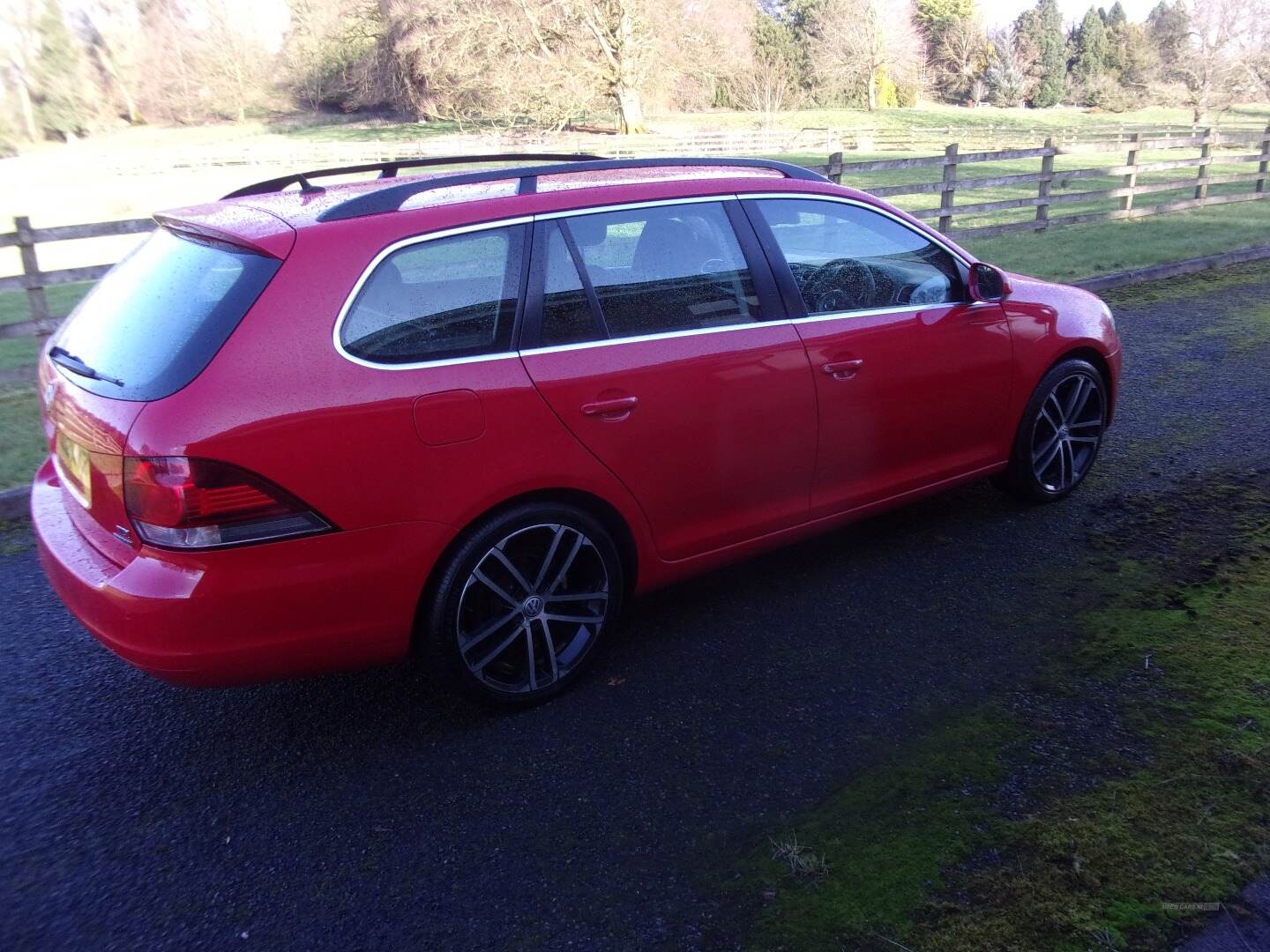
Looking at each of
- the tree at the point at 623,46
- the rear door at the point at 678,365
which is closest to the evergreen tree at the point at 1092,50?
the tree at the point at 623,46

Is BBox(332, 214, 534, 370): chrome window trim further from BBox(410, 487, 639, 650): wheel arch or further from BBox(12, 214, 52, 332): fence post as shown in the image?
BBox(12, 214, 52, 332): fence post

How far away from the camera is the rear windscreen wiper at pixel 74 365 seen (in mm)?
3133

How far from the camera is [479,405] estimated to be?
326 centimetres

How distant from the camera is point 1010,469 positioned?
16.6 ft

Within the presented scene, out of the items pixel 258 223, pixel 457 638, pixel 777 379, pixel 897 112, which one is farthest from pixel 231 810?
pixel 897 112

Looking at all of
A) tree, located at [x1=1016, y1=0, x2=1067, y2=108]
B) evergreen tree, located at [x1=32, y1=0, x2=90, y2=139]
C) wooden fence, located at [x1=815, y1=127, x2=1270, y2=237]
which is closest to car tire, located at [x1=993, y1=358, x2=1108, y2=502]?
wooden fence, located at [x1=815, y1=127, x2=1270, y2=237]

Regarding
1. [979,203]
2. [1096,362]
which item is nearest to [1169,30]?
[979,203]

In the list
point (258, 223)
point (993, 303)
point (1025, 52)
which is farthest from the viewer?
point (1025, 52)

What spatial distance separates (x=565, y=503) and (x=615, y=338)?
0.60 metres

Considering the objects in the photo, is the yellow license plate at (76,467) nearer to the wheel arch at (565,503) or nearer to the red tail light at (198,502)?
the red tail light at (198,502)

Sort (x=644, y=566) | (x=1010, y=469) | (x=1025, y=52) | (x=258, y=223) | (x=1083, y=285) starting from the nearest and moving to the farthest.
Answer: (x=258, y=223)
(x=644, y=566)
(x=1010, y=469)
(x=1083, y=285)
(x=1025, y=52)

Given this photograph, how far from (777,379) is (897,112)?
197ft

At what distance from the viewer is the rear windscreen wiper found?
313cm

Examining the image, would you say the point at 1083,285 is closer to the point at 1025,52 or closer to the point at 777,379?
the point at 777,379
